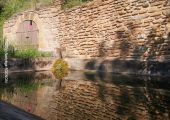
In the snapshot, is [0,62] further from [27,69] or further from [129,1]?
[129,1]

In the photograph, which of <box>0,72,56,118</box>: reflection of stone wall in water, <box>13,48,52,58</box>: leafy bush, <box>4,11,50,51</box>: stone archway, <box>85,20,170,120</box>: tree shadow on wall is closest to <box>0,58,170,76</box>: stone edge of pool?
<box>85,20,170,120</box>: tree shadow on wall

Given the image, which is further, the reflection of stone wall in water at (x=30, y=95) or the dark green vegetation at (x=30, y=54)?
the dark green vegetation at (x=30, y=54)

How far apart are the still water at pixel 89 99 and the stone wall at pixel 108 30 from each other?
1.69m

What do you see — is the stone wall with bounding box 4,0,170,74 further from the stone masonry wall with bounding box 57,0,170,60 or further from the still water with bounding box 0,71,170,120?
the still water with bounding box 0,71,170,120

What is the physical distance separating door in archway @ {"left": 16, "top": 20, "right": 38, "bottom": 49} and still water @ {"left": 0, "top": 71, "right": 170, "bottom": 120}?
878 centimetres

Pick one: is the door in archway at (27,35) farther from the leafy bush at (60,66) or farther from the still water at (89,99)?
the still water at (89,99)

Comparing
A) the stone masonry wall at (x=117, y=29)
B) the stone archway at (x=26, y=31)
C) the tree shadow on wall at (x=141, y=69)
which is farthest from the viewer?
the stone archway at (x=26, y=31)

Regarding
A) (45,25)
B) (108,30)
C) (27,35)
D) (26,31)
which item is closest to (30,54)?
(45,25)

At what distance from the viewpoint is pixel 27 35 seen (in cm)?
2009

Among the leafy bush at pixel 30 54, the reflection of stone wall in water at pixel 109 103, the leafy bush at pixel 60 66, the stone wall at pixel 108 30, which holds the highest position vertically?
the stone wall at pixel 108 30

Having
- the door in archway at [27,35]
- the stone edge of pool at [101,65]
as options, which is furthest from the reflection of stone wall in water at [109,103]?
the door in archway at [27,35]

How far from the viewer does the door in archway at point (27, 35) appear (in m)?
19.4

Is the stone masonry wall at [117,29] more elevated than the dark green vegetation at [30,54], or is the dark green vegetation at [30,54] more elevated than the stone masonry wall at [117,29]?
the stone masonry wall at [117,29]

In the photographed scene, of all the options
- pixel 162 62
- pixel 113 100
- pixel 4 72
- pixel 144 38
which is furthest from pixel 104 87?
pixel 4 72
